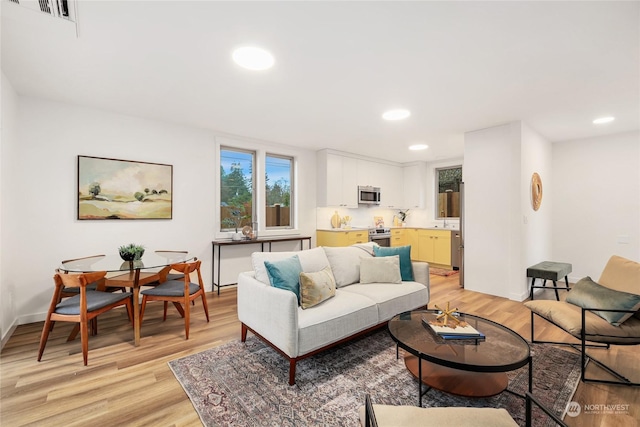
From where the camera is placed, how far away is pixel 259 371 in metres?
2.26

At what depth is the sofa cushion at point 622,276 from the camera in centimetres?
237

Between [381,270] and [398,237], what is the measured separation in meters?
4.14

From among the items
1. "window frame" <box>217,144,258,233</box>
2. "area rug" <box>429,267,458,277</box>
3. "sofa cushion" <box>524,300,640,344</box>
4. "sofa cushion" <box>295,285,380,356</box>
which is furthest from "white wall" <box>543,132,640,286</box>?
"window frame" <box>217,144,258,233</box>

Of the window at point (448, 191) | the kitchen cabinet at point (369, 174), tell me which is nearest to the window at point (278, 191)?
the kitchen cabinet at point (369, 174)

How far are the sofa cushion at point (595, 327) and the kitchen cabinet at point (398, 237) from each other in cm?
456

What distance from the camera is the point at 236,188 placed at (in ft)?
16.4

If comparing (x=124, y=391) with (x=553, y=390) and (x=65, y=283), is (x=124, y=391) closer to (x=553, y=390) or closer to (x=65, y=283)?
(x=65, y=283)

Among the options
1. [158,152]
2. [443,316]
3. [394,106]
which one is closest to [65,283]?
[158,152]

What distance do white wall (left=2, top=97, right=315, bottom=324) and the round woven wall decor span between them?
17.2 ft

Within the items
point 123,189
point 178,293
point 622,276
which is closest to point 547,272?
point 622,276

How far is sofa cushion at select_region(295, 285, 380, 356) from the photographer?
215 cm

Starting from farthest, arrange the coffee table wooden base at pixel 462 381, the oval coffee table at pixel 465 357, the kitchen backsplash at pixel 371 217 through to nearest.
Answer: the kitchen backsplash at pixel 371 217
the coffee table wooden base at pixel 462 381
the oval coffee table at pixel 465 357

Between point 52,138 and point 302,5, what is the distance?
3.44 m

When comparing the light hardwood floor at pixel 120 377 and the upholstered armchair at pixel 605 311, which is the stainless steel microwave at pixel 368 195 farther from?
the upholstered armchair at pixel 605 311
